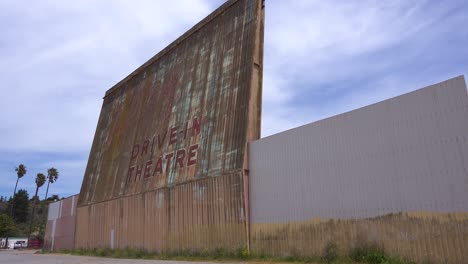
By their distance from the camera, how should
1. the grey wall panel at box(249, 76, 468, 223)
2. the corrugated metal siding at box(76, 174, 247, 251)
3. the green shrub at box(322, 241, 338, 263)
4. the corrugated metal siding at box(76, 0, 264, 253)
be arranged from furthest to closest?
the corrugated metal siding at box(76, 0, 264, 253) → the corrugated metal siding at box(76, 174, 247, 251) → the green shrub at box(322, 241, 338, 263) → the grey wall panel at box(249, 76, 468, 223)

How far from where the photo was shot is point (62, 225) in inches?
1407

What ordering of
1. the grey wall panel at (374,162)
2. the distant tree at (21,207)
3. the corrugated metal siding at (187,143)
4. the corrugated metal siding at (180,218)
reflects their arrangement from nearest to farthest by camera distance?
1. the grey wall panel at (374,162)
2. the corrugated metal siding at (180,218)
3. the corrugated metal siding at (187,143)
4. the distant tree at (21,207)

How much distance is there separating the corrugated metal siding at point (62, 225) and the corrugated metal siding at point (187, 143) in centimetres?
213

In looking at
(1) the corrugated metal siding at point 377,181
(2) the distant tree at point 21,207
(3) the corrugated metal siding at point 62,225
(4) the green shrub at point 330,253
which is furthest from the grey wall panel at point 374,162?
(2) the distant tree at point 21,207

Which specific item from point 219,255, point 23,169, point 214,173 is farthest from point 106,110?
point 23,169

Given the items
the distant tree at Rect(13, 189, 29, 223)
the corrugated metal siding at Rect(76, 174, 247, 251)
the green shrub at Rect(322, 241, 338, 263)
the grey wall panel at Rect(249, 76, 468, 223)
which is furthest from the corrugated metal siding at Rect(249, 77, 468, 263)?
the distant tree at Rect(13, 189, 29, 223)

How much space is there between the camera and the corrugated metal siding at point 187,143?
18844 millimetres

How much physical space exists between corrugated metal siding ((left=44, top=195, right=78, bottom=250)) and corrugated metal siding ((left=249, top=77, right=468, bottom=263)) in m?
22.3

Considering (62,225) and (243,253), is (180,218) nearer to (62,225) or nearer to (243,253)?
(243,253)

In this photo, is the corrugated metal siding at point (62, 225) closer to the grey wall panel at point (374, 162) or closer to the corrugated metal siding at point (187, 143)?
the corrugated metal siding at point (187, 143)

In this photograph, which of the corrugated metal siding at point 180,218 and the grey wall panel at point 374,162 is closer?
the grey wall panel at point 374,162

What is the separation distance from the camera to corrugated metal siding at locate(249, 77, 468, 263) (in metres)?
11.1

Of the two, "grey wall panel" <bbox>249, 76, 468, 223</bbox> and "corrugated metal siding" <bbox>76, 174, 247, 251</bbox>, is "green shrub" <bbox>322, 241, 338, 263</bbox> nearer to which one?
"grey wall panel" <bbox>249, 76, 468, 223</bbox>

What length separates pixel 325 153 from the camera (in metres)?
14.8
